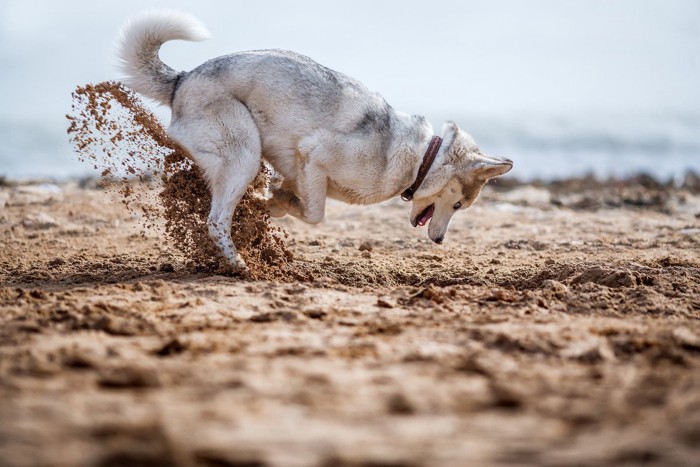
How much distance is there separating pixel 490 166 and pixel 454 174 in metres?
0.33

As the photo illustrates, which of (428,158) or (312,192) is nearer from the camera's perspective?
(312,192)

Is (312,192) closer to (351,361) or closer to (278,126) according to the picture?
(278,126)

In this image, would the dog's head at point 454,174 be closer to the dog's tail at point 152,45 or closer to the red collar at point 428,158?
the red collar at point 428,158

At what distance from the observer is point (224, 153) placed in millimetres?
6250

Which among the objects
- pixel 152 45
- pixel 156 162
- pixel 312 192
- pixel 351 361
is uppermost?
pixel 152 45

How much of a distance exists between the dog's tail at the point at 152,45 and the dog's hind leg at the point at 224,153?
423mm

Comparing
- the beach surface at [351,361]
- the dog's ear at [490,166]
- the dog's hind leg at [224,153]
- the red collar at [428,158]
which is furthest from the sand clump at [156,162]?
the dog's ear at [490,166]

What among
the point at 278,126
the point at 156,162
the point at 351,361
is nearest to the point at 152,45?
the point at 156,162

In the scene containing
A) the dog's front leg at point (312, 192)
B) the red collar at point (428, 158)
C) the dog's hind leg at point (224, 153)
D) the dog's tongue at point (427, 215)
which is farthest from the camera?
the dog's tongue at point (427, 215)

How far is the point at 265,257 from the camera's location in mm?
6848

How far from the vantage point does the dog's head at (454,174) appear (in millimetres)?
6812

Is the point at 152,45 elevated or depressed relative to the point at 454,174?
elevated

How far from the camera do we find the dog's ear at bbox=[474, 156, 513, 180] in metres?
6.80

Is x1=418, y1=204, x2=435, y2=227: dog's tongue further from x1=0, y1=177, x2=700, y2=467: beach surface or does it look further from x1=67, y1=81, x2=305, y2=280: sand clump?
x1=67, y1=81, x2=305, y2=280: sand clump
